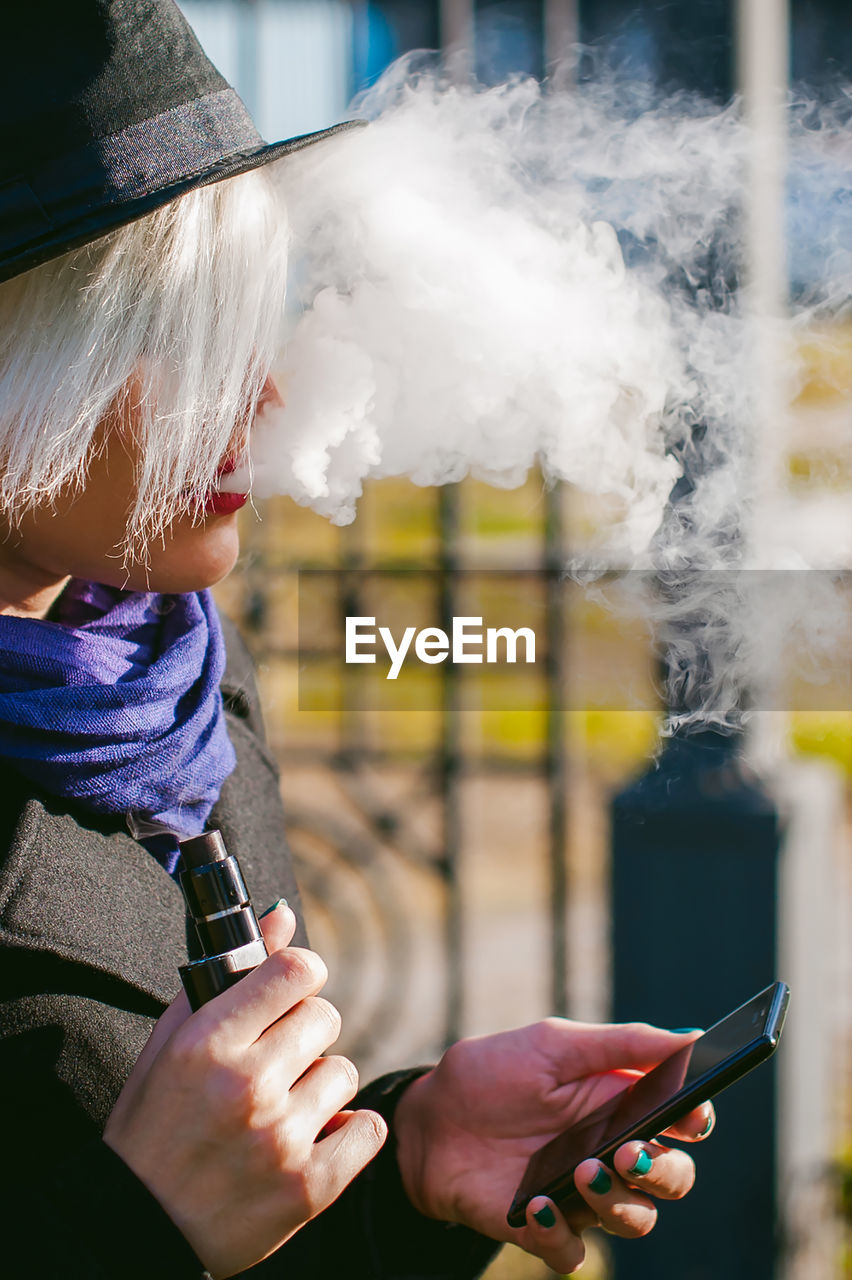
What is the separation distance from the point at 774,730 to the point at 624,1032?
5.54ft

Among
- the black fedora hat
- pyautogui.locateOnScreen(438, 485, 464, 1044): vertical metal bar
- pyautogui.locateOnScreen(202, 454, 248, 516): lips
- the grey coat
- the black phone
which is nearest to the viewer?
the grey coat

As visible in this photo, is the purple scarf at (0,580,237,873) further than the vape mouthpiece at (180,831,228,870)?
Yes

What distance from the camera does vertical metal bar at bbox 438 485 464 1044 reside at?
3.47 meters

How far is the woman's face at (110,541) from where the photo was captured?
1168 millimetres

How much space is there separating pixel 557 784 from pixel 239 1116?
2.57m

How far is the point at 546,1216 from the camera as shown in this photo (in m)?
1.23

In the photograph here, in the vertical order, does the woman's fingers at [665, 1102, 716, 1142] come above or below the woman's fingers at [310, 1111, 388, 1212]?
below

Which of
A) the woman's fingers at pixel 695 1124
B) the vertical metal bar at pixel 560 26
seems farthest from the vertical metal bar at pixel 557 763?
the woman's fingers at pixel 695 1124

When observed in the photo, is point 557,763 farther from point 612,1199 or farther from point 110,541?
point 110,541

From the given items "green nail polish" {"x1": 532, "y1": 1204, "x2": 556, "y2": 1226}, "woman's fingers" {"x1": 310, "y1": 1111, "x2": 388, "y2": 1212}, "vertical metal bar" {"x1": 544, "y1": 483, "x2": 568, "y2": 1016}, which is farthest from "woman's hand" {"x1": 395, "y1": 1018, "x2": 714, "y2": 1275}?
"vertical metal bar" {"x1": 544, "y1": 483, "x2": 568, "y2": 1016}

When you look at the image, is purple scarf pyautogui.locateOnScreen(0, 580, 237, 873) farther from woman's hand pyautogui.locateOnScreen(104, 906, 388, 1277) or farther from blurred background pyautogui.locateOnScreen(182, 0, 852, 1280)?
blurred background pyautogui.locateOnScreen(182, 0, 852, 1280)

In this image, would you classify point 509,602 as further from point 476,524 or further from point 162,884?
point 476,524

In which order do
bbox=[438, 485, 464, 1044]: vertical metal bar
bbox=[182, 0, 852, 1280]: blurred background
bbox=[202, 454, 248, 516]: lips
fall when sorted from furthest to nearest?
bbox=[438, 485, 464, 1044]: vertical metal bar
bbox=[182, 0, 852, 1280]: blurred background
bbox=[202, 454, 248, 516]: lips

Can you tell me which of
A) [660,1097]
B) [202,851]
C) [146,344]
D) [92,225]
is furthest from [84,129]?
[660,1097]
